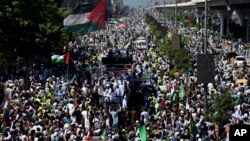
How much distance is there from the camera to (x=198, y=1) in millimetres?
85875

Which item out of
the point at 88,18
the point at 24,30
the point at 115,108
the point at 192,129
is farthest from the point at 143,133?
the point at 24,30

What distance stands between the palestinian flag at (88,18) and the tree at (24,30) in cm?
1548

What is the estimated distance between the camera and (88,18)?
74.4ft

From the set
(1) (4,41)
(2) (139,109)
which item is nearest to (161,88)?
(2) (139,109)

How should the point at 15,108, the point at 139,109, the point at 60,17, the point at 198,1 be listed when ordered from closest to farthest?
the point at 15,108, the point at 139,109, the point at 60,17, the point at 198,1

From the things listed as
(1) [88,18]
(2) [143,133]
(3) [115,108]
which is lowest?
(3) [115,108]

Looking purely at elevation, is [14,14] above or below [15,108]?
A: above

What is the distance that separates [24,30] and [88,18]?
1766cm

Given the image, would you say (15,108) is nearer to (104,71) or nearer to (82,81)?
(82,81)

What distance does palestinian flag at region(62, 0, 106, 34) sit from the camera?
2262 cm

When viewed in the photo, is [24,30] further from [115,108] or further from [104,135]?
[104,135]

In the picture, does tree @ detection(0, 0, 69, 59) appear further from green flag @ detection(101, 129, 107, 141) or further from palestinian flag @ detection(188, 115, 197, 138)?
palestinian flag @ detection(188, 115, 197, 138)

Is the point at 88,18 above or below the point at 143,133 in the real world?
above

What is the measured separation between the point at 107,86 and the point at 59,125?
748 cm
